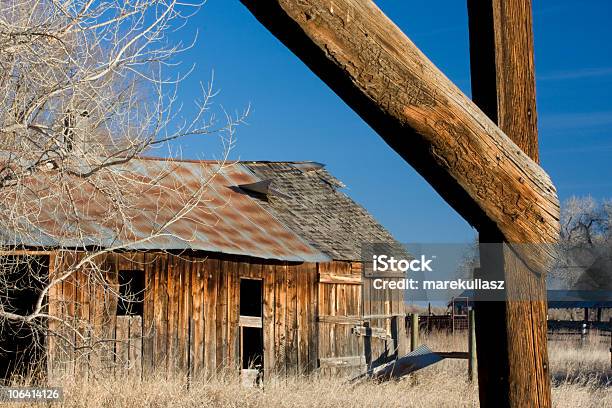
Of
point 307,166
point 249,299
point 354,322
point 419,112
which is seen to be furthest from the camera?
point 307,166

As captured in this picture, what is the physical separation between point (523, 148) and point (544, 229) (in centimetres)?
25

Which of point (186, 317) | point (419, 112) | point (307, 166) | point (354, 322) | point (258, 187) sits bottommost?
point (354, 322)

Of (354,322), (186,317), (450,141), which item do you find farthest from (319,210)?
(450,141)

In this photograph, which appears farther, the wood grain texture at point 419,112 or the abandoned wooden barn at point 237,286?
the abandoned wooden barn at point 237,286

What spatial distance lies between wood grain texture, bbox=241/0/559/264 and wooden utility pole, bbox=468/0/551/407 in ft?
0.36

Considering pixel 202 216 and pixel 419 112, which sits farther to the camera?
pixel 202 216

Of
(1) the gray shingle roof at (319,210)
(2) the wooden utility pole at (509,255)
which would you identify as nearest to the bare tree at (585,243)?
(1) the gray shingle roof at (319,210)

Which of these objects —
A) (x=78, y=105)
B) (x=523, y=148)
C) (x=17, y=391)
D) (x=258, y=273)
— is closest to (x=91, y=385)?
(x=17, y=391)

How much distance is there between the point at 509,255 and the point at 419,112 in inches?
20.0

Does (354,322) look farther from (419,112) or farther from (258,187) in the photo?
(419,112)

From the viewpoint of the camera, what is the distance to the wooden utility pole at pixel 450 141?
2.00 m

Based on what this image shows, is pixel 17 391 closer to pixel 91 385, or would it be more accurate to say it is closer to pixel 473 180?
pixel 91 385

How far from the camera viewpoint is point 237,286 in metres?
15.4

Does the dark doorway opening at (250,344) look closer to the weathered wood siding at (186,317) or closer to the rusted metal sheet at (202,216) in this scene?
the weathered wood siding at (186,317)
